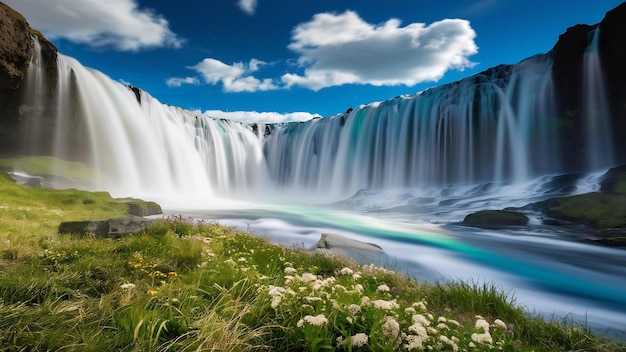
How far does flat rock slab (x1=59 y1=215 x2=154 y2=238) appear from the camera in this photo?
780 cm

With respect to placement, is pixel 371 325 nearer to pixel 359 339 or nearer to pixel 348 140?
pixel 359 339

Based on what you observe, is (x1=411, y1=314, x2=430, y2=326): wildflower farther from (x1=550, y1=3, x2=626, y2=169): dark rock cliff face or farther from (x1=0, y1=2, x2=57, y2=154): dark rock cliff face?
(x1=550, y1=3, x2=626, y2=169): dark rock cliff face

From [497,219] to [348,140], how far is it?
24.2 m

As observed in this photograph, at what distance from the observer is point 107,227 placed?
797 centimetres

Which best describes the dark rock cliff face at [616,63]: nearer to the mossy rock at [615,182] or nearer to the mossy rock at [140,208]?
the mossy rock at [615,182]

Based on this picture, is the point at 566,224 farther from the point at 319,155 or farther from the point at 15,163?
the point at 15,163

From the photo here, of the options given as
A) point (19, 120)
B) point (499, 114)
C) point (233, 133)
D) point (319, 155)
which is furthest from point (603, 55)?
point (19, 120)

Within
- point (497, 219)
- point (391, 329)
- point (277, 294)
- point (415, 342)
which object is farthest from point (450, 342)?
point (497, 219)

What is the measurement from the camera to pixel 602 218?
16719 mm

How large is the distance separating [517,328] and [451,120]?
33.0 m

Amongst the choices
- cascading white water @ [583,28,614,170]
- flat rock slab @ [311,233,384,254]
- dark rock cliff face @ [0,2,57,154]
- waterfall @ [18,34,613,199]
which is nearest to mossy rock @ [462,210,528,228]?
flat rock slab @ [311,233,384,254]

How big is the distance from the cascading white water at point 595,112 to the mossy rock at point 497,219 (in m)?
14.9

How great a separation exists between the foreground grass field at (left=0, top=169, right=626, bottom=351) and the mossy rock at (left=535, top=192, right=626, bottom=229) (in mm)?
15829

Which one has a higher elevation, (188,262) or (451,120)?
(451,120)
